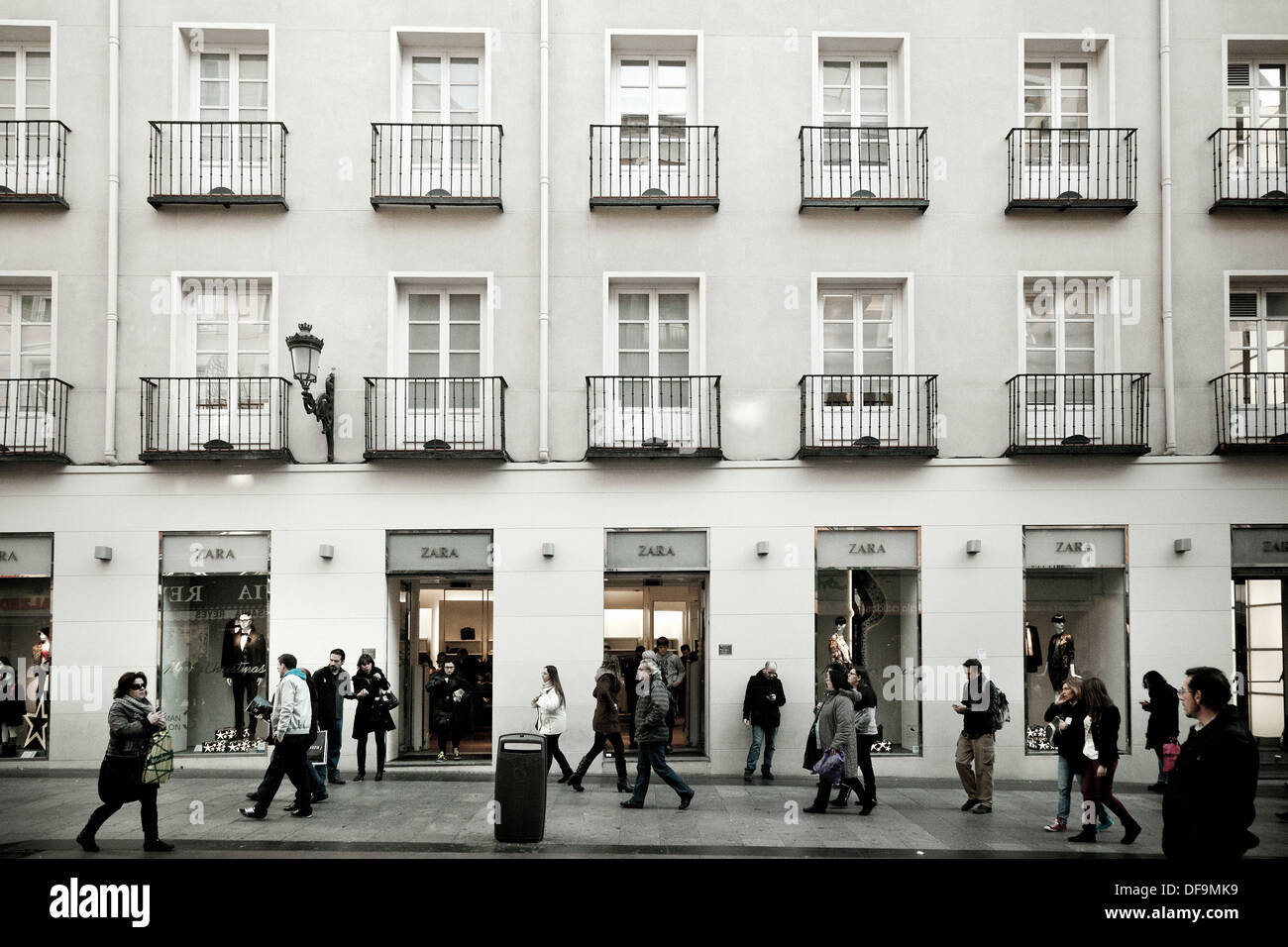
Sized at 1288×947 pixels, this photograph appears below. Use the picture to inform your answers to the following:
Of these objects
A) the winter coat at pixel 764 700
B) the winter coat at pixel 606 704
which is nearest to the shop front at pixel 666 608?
the winter coat at pixel 764 700

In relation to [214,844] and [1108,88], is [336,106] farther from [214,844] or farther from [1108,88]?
[1108,88]

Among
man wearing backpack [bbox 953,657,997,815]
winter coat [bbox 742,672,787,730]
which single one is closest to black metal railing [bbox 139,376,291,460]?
winter coat [bbox 742,672,787,730]

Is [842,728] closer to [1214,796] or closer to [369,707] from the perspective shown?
[1214,796]

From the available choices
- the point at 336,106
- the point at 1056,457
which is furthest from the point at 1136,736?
the point at 336,106

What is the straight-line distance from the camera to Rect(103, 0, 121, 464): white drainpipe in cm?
1370

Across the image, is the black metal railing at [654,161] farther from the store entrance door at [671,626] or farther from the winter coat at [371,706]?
the winter coat at [371,706]

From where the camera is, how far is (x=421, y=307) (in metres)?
14.4

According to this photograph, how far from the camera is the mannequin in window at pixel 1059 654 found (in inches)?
550

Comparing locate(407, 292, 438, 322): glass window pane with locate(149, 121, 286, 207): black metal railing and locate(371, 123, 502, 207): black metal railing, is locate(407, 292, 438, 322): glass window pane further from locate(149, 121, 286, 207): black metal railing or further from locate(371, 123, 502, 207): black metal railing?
locate(149, 121, 286, 207): black metal railing

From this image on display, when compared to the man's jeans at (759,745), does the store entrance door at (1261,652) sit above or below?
above

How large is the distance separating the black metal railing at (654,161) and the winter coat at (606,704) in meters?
6.97

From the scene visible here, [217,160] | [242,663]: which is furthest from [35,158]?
[242,663]
